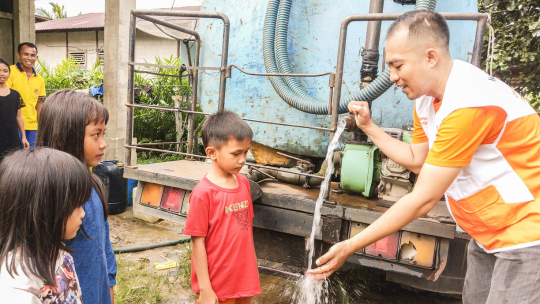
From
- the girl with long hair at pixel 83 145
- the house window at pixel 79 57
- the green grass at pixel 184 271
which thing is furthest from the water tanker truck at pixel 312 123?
the house window at pixel 79 57

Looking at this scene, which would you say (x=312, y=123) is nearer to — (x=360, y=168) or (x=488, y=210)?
(x=360, y=168)

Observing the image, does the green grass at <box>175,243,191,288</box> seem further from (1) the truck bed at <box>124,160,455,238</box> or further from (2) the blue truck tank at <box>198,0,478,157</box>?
(2) the blue truck tank at <box>198,0,478,157</box>

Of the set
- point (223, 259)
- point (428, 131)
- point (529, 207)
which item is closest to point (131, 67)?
point (223, 259)

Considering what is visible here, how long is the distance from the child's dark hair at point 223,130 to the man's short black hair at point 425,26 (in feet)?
2.76

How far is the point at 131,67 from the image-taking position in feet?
10.1

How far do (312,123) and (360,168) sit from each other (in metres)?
0.77

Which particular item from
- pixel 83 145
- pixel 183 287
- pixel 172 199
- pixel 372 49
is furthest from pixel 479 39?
pixel 183 287

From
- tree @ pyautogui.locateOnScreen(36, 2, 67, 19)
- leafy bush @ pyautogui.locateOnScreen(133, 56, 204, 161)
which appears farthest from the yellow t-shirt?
tree @ pyautogui.locateOnScreen(36, 2, 67, 19)

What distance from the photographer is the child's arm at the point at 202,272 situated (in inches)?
71.5

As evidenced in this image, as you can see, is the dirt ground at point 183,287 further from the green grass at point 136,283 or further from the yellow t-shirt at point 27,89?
the yellow t-shirt at point 27,89

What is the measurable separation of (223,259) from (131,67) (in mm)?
1917

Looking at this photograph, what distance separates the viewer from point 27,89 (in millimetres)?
4961

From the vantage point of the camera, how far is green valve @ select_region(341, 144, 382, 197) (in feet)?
8.34

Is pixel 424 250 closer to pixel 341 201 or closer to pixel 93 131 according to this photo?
pixel 341 201
